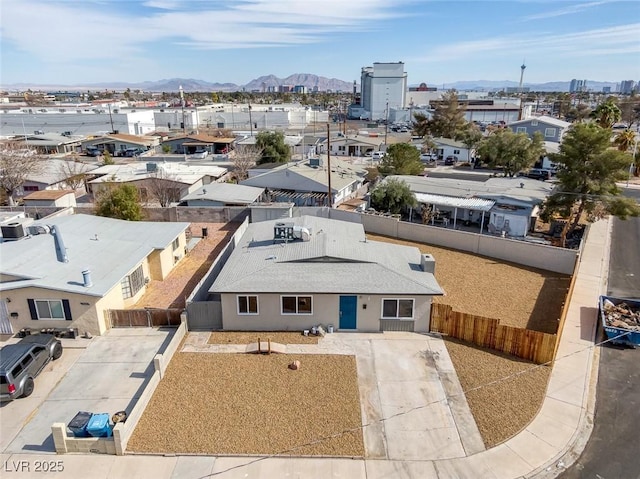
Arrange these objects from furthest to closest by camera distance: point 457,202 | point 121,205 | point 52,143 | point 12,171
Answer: point 52,143 < point 12,171 < point 457,202 < point 121,205

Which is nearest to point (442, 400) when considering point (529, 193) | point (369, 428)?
point (369, 428)

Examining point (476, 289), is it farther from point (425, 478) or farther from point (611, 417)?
point (425, 478)

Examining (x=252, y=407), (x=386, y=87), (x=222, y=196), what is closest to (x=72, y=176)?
(x=222, y=196)

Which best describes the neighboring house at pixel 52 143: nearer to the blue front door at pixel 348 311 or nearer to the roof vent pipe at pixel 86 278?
the roof vent pipe at pixel 86 278

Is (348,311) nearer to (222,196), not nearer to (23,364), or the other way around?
(23,364)

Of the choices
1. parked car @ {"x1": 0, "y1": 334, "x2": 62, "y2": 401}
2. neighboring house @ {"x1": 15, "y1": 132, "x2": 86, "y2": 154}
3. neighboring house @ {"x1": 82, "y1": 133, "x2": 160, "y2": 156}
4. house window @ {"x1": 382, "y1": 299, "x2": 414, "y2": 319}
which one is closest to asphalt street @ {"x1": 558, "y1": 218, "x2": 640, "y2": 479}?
house window @ {"x1": 382, "y1": 299, "x2": 414, "y2": 319}

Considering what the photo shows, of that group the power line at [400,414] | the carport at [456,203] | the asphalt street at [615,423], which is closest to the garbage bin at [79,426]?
the power line at [400,414]
